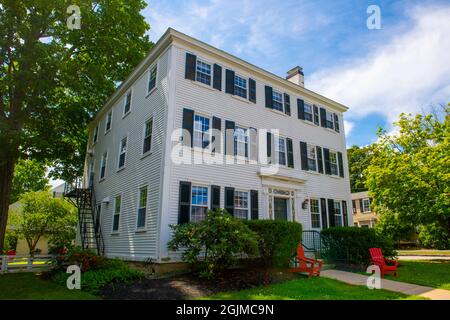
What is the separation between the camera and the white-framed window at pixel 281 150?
1501 cm

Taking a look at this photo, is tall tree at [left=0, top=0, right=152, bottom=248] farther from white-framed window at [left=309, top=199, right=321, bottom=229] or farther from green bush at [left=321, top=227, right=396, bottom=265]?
green bush at [left=321, top=227, right=396, bottom=265]

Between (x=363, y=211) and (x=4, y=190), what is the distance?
37.0m

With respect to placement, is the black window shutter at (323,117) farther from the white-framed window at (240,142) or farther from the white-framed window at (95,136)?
the white-framed window at (95,136)

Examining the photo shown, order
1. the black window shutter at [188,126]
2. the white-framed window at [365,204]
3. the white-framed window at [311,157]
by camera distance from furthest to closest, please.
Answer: the white-framed window at [365,204], the white-framed window at [311,157], the black window shutter at [188,126]

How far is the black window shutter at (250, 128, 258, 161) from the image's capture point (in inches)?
547

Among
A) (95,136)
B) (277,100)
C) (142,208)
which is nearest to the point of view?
(142,208)

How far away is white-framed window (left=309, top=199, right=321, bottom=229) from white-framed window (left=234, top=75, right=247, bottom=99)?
643cm

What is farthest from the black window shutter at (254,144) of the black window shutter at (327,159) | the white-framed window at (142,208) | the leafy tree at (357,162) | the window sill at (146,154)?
the leafy tree at (357,162)

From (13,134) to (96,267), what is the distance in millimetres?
→ 8500

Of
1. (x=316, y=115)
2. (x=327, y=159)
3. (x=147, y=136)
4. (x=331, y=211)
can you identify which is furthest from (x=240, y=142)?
(x=331, y=211)

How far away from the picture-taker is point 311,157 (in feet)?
55.0

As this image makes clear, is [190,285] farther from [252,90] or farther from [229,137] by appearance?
[252,90]

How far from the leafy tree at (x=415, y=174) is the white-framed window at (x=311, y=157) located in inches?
226

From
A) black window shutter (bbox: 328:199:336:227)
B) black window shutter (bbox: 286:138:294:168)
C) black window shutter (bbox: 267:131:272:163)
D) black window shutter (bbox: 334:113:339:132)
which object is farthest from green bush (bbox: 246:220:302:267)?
black window shutter (bbox: 334:113:339:132)
